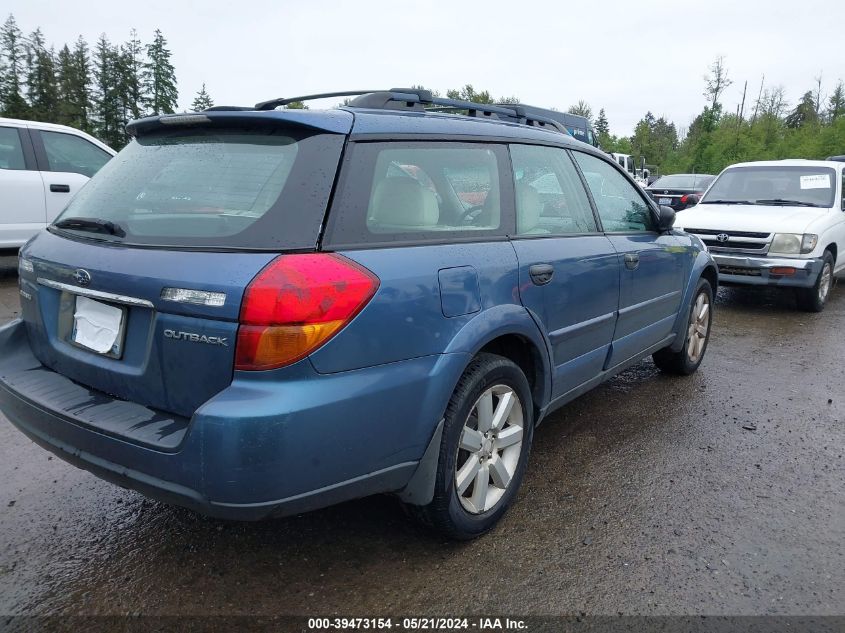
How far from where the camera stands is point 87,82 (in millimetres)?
62406

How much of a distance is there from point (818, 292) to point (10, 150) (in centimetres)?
966

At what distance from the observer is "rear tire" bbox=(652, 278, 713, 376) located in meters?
4.73

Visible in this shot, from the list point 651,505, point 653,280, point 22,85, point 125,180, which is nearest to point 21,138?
point 125,180

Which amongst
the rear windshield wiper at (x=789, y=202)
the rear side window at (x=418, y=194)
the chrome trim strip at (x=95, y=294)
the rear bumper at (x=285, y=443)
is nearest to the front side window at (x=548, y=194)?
the rear side window at (x=418, y=194)

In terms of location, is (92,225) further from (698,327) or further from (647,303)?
(698,327)

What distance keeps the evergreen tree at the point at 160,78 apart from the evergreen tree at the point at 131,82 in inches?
28.0

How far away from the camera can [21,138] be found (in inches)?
295

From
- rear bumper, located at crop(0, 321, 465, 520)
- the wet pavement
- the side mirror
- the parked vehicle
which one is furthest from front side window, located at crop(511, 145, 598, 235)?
the parked vehicle

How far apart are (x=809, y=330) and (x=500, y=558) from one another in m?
5.67

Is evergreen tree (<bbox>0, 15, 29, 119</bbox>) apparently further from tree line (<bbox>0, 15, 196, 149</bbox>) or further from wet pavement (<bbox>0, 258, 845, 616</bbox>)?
wet pavement (<bbox>0, 258, 845, 616</bbox>)

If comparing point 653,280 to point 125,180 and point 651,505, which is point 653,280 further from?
point 125,180

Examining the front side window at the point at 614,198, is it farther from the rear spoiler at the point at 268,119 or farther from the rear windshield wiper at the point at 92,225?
the rear windshield wiper at the point at 92,225

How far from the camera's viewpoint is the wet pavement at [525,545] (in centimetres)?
227

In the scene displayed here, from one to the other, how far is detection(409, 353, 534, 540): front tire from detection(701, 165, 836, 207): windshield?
6973mm
